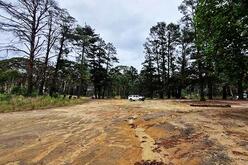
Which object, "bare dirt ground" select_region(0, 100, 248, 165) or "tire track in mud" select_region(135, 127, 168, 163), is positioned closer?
"bare dirt ground" select_region(0, 100, 248, 165)

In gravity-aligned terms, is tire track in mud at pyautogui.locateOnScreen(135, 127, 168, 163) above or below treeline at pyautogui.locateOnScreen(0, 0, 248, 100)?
below

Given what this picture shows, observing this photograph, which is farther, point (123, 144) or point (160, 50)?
point (160, 50)

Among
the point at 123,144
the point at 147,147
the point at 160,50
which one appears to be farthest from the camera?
the point at 160,50

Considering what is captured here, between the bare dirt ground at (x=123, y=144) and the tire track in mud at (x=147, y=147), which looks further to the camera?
the tire track in mud at (x=147, y=147)

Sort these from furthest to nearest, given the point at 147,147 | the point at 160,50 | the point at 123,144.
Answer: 1. the point at 160,50
2. the point at 123,144
3. the point at 147,147

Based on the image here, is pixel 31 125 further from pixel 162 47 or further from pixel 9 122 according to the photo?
pixel 162 47

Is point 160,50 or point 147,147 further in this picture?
point 160,50

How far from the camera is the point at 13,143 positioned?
9.22m

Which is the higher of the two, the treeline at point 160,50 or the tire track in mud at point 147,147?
the treeline at point 160,50

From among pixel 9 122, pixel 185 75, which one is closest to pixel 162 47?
pixel 185 75

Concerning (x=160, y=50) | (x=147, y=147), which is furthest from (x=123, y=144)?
(x=160, y=50)

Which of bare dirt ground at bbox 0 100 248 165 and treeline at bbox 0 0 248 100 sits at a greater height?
treeline at bbox 0 0 248 100

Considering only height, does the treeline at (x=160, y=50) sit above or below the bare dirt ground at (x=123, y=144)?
above

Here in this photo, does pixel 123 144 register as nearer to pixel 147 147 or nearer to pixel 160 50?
pixel 147 147
